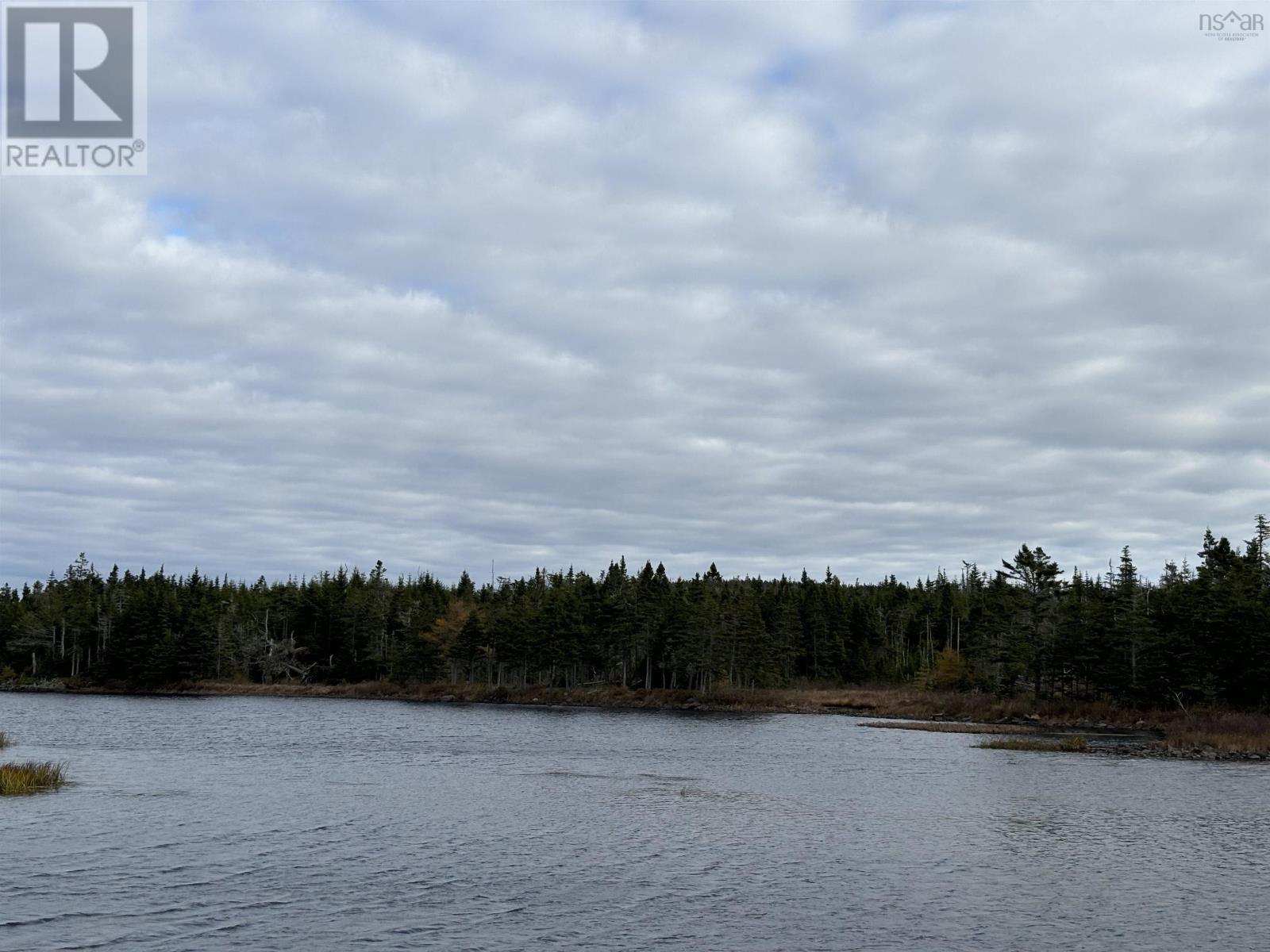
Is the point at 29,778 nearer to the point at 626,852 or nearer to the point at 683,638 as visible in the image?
the point at 626,852

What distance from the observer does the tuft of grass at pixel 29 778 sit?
47.3 meters

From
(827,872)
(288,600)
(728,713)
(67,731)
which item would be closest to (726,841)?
(827,872)

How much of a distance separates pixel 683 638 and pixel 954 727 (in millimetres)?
51510

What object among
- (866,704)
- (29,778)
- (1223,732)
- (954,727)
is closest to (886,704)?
(866,704)

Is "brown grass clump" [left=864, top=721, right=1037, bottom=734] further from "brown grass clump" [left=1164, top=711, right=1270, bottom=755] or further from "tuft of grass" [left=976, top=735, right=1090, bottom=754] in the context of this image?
"tuft of grass" [left=976, top=735, right=1090, bottom=754]

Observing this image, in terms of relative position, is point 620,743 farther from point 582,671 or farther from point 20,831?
point 582,671

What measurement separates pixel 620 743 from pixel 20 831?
53215 mm

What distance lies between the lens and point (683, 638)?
491 ft

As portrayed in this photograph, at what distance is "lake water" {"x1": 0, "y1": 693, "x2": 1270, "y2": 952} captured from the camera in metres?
27.3

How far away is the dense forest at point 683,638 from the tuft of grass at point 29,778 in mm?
96950

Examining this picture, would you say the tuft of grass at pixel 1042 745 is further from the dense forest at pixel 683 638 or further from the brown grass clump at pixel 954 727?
the dense forest at pixel 683 638

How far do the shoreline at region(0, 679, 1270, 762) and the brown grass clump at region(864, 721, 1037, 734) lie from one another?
6.43 ft

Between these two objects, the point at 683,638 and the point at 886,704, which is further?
the point at 683,638

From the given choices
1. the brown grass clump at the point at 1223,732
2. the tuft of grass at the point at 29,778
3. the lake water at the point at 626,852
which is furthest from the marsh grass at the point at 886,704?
the tuft of grass at the point at 29,778
